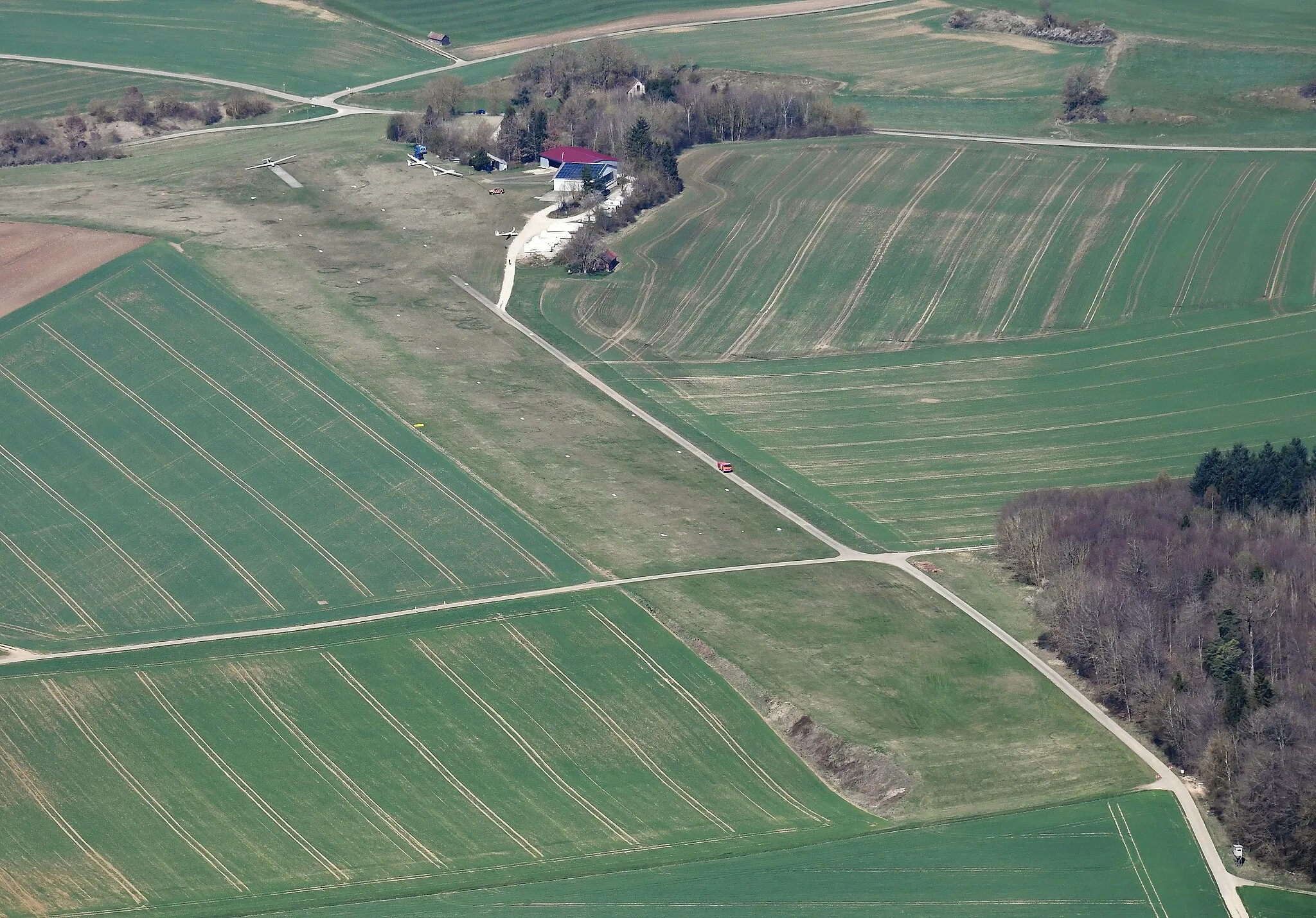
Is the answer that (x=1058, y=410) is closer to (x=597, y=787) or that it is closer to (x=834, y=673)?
(x=834, y=673)

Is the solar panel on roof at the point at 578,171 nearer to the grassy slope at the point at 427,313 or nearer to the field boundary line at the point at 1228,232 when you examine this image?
the grassy slope at the point at 427,313

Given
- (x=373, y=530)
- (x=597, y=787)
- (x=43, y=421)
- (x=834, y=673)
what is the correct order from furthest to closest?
(x=43, y=421) → (x=373, y=530) → (x=834, y=673) → (x=597, y=787)

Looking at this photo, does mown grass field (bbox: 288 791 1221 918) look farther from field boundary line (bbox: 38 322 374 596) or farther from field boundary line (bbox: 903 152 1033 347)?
field boundary line (bbox: 903 152 1033 347)

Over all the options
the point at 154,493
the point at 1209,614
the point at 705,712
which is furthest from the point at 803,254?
the point at 705,712

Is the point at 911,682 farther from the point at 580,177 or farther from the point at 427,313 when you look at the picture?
the point at 580,177

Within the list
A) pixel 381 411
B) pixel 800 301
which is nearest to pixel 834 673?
pixel 381 411

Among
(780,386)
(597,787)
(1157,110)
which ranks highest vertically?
(1157,110)

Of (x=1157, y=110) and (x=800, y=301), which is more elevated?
(x=1157, y=110)
